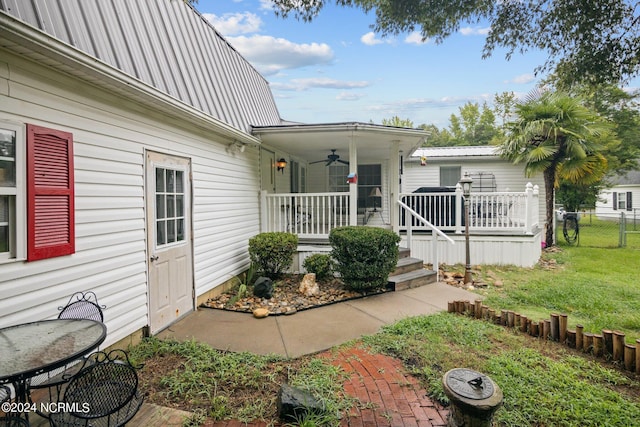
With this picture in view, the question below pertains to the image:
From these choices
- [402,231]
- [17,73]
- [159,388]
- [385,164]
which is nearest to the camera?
[17,73]

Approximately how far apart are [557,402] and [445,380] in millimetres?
1114

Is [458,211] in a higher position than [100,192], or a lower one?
lower

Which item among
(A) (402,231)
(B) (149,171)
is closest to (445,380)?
(B) (149,171)

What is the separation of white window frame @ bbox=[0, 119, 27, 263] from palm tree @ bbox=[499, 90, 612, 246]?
11690 millimetres

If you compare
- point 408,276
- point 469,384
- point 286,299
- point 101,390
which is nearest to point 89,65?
point 101,390

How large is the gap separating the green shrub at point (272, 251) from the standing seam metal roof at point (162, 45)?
83.8 inches

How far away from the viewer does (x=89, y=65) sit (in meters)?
2.78

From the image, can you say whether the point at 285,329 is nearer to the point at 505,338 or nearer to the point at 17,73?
the point at 505,338

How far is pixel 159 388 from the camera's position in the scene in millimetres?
2924

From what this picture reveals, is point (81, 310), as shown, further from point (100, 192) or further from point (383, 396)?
point (383, 396)

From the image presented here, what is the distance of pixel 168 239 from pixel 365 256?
9.92 ft

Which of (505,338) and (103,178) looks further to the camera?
(505,338)

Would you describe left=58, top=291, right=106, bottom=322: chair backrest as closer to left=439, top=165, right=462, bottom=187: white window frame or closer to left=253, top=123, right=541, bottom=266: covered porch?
left=253, top=123, right=541, bottom=266: covered porch

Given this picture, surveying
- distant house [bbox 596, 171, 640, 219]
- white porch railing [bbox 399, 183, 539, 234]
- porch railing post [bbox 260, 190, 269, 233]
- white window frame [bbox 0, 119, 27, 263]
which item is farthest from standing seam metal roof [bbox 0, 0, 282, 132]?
distant house [bbox 596, 171, 640, 219]
